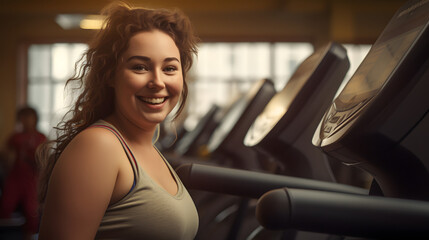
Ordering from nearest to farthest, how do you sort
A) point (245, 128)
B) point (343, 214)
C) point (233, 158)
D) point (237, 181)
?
point (343, 214), point (237, 181), point (245, 128), point (233, 158)

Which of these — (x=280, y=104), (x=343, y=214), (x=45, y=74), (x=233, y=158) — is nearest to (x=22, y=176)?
(x=233, y=158)

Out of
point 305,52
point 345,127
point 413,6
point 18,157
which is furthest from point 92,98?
point 305,52

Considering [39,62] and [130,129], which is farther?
[39,62]

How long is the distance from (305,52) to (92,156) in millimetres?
8529

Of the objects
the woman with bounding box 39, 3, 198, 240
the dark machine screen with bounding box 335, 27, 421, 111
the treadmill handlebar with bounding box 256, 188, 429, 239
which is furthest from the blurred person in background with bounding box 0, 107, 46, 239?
the treadmill handlebar with bounding box 256, 188, 429, 239

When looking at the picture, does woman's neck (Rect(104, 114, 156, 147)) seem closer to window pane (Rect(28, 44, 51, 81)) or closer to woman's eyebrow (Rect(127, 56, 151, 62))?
woman's eyebrow (Rect(127, 56, 151, 62))

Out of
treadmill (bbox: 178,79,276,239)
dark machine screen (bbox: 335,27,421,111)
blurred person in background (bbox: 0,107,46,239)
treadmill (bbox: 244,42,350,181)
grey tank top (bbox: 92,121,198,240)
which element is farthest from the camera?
blurred person in background (bbox: 0,107,46,239)

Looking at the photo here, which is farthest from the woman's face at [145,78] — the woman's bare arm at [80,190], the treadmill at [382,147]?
the treadmill at [382,147]

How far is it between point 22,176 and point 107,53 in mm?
3762

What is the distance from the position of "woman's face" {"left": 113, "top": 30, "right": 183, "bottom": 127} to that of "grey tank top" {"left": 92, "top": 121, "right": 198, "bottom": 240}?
1.9 inches

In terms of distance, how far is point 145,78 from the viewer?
771mm

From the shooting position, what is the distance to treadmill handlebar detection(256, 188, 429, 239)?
476 mm

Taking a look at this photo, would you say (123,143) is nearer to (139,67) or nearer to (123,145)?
(123,145)

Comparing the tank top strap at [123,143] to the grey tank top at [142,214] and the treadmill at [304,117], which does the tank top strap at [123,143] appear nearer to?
the grey tank top at [142,214]
